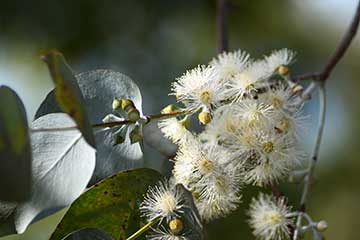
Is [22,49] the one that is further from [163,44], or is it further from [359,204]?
[359,204]

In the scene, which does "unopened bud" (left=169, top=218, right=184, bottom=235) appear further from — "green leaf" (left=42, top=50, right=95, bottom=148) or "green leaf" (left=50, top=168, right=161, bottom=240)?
"green leaf" (left=42, top=50, right=95, bottom=148)

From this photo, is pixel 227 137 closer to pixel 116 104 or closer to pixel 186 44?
pixel 116 104

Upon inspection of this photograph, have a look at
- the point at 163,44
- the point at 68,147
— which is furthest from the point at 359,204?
the point at 68,147

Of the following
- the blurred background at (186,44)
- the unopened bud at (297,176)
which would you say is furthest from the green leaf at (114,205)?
the blurred background at (186,44)

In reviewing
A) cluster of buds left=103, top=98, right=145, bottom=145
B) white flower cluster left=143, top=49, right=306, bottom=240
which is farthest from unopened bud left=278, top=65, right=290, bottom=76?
cluster of buds left=103, top=98, right=145, bottom=145

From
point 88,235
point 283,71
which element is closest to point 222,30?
point 283,71

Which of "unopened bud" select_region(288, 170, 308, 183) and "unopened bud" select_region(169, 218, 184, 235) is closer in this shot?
"unopened bud" select_region(169, 218, 184, 235)
